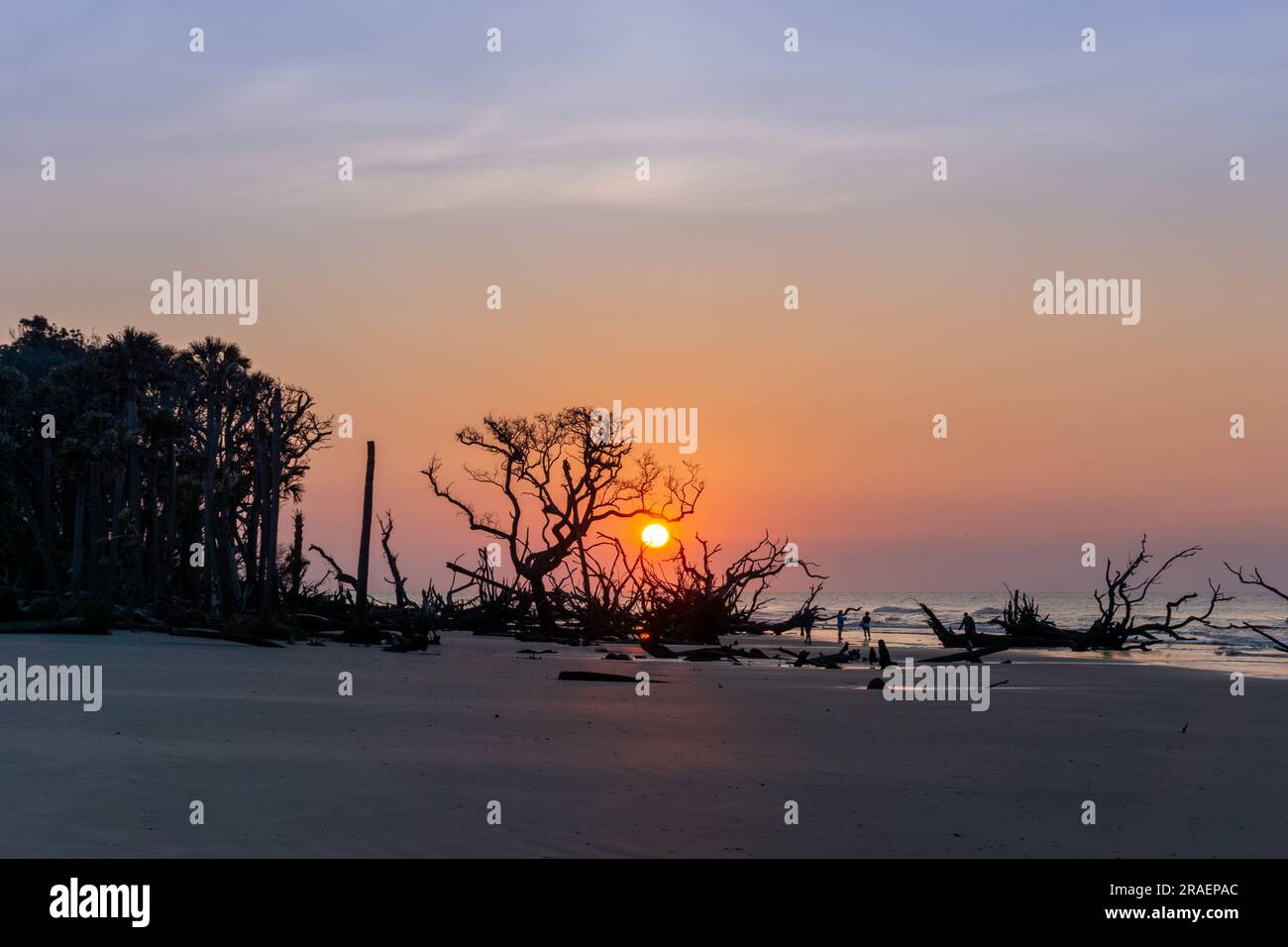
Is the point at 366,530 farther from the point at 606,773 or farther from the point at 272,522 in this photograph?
the point at 606,773

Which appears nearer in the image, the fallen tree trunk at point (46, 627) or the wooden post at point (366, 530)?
the fallen tree trunk at point (46, 627)

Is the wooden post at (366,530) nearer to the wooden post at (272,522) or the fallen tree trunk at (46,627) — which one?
the wooden post at (272,522)

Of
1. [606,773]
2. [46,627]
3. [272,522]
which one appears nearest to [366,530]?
[272,522]

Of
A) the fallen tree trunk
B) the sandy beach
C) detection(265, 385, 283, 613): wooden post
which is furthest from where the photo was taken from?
detection(265, 385, 283, 613): wooden post

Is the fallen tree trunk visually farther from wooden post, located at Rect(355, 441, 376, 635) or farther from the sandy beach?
wooden post, located at Rect(355, 441, 376, 635)

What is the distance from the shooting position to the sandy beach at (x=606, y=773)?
923 centimetres

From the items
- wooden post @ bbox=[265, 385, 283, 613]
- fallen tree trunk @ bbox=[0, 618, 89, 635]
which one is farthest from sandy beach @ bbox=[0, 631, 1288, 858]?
wooden post @ bbox=[265, 385, 283, 613]

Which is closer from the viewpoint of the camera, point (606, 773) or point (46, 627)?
point (606, 773)

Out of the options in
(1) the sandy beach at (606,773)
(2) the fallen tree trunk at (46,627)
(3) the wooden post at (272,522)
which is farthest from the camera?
(3) the wooden post at (272,522)

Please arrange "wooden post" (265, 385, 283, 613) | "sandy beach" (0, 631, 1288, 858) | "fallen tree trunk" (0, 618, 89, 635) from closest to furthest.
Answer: "sandy beach" (0, 631, 1288, 858) < "fallen tree trunk" (0, 618, 89, 635) < "wooden post" (265, 385, 283, 613)

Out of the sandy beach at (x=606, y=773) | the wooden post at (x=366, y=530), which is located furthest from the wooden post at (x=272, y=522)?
the sandy beach at (x=606, y=773)

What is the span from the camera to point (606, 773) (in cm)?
1229

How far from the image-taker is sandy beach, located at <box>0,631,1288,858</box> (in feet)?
30.3
